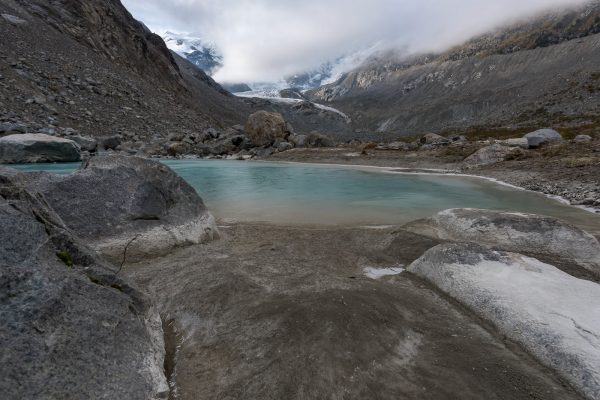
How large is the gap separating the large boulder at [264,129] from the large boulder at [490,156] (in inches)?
1286

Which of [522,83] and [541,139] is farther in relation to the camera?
[522,83]

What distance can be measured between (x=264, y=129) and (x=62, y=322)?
180 feet

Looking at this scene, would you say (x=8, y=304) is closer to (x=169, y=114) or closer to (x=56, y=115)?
(x=56, y=115)

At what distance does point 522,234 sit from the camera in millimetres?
8633

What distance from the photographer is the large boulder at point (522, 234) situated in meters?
7.92

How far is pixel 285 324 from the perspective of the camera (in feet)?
14.4

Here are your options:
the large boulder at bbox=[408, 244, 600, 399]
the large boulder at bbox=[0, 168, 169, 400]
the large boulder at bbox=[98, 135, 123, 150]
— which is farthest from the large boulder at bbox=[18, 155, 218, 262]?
the large boulder at bbox=[98, 135, 123, 150]

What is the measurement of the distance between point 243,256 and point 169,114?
65229 millimetres

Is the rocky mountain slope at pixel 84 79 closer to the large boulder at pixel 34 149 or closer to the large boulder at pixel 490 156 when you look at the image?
the large boulder at pixel 34 149

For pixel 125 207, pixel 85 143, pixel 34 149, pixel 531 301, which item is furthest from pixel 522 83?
pixel 125 207

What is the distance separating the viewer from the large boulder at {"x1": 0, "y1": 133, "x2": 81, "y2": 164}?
2802cm

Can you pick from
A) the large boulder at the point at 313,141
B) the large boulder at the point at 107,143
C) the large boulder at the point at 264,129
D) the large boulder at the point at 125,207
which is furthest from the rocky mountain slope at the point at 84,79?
the large boulder at the point at 125,207

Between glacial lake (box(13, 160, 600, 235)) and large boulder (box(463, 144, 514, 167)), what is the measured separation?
5261 mm

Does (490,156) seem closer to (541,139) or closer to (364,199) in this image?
(541,139)
